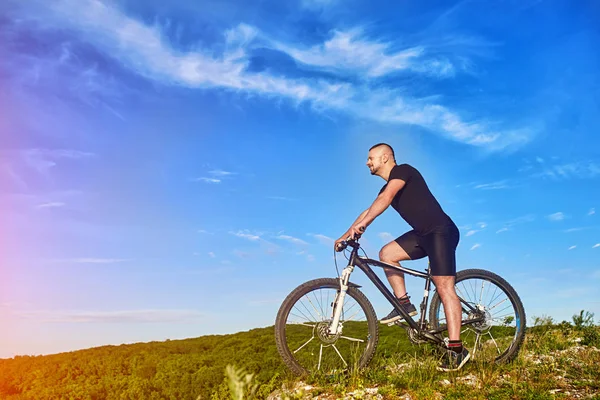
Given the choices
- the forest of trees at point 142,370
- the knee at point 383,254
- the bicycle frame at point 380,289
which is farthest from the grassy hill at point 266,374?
the knee at point 383,254

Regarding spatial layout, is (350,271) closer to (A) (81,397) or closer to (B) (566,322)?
(A) (81,397)

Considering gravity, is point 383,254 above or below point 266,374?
above

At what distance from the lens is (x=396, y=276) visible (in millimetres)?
7777

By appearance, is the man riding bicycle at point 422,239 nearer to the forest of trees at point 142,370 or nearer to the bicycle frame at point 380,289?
the bicycle frame at point 380,289

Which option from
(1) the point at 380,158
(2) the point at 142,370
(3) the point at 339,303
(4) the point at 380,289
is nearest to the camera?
(3) the point at 339,303

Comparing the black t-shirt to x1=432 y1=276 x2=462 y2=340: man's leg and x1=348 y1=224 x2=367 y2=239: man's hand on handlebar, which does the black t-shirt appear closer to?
x1=348 y1=224 x2=367 y2=239: man's hand on handlebar

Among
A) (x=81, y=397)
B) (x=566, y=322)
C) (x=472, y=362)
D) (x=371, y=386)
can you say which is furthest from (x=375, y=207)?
(x=566, y=322)

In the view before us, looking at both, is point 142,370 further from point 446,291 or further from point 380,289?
point 446,291

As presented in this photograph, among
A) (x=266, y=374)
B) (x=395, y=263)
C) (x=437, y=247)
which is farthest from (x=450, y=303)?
(x=266, y=374)

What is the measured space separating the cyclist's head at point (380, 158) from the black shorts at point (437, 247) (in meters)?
1.02

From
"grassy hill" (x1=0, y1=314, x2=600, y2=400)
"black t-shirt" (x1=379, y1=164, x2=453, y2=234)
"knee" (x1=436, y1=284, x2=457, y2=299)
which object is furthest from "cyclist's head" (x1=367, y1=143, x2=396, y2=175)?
"grassy hill" (x1=0, y1=314, x2=600, y2=400)

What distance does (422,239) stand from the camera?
7688mm

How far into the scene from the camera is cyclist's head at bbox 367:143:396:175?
25.0 ft

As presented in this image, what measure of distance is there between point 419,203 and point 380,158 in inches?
32.2
